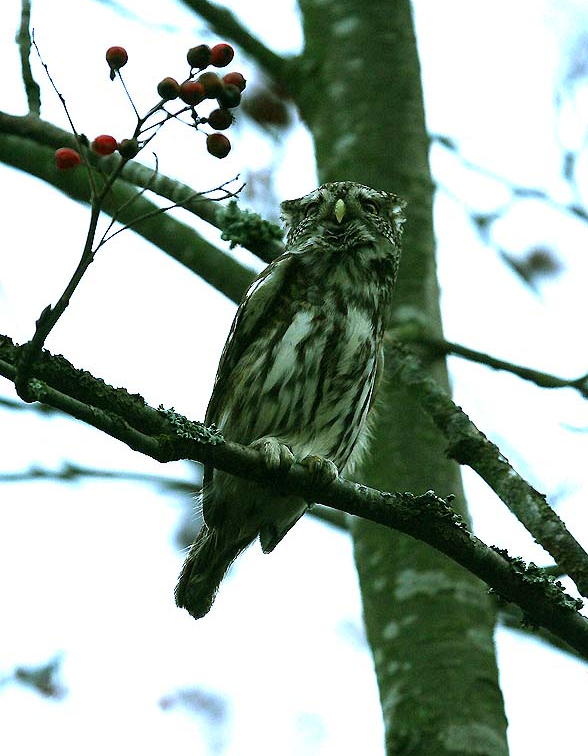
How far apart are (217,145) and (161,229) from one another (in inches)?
79.3

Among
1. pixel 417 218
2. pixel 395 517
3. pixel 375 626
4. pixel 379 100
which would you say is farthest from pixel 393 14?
pixel 395 517

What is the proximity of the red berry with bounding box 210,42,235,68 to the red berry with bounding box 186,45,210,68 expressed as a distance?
141mm

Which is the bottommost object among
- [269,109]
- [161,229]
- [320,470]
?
[320,470]

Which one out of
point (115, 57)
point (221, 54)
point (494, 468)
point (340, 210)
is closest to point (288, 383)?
point (494, 468)

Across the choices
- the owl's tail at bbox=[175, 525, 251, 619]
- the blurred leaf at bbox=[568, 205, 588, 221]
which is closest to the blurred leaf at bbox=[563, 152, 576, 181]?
the blurred leaf at bbox=[568, 205, 588, 221]

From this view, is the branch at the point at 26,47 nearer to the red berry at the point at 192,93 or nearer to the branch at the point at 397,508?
the red berry at the point at 192,93

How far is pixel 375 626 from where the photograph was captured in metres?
4.46

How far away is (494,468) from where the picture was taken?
3531mm

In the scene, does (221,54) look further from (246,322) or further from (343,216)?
(343,216)

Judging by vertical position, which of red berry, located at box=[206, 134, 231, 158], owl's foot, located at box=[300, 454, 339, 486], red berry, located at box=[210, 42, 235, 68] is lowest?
owl's foot, located at box=[300, 454, 339, 486]

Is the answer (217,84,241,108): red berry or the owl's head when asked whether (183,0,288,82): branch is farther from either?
(217,84,241,108): red berry

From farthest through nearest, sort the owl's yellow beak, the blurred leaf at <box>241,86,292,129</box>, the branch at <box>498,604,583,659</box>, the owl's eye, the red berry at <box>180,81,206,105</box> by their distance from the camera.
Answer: the blurred leaf at <box>241,86,292,129</box> → the branch at <box>498,604,583,659</box> → the owl's eye → the owl's yellow beak → the red berry at <box>180,81,206,105</box>

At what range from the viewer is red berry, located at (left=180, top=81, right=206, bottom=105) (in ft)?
9.61

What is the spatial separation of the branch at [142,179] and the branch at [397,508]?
1197mm
